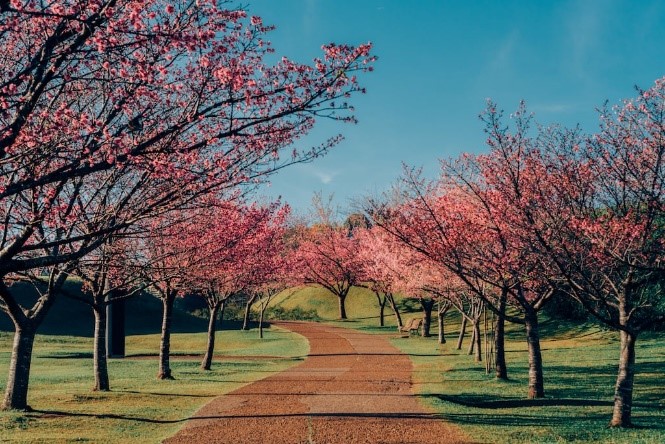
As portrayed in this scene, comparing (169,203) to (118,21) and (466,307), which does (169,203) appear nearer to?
(118,21)

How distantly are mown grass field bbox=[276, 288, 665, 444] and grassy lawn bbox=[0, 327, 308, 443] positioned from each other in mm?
6664

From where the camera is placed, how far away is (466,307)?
55.1 metres

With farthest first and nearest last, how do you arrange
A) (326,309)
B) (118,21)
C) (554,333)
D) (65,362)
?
(326,309) → (554,333) → (65,362) → (118,21)

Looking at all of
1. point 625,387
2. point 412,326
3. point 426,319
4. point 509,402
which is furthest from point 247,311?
point 625,387

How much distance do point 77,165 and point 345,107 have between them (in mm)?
4002

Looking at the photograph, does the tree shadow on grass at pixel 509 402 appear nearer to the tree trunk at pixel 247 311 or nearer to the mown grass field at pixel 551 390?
the mown grass field at pixel 551 390

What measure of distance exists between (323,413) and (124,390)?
768 centimetres

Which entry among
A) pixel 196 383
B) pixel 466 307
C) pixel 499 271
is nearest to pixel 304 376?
pixel 196 383

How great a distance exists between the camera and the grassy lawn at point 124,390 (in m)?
12.6

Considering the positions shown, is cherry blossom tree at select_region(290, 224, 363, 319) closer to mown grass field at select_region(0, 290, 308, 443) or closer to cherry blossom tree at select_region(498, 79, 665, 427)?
mown grass field at select_region(0, 290, 308, 443)

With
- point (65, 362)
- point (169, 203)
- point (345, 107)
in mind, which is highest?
point (345, 107)

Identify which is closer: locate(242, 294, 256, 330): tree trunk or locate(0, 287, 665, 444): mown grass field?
locate(0, 287, 665, 444): mown grass field

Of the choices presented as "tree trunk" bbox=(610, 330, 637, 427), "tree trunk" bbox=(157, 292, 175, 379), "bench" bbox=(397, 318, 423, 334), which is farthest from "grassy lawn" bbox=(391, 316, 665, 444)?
"bench" bbox=(397, 318, 423, 334)

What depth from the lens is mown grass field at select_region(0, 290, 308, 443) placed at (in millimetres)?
12727
